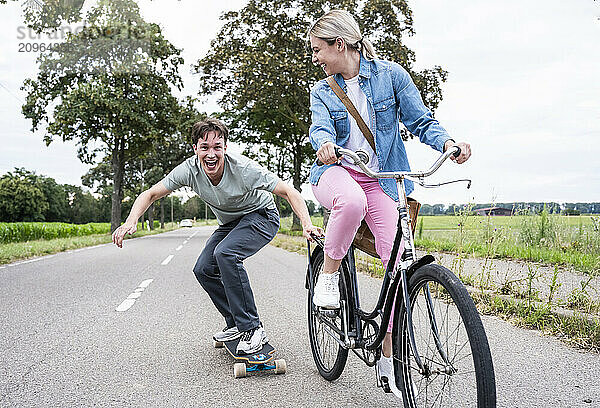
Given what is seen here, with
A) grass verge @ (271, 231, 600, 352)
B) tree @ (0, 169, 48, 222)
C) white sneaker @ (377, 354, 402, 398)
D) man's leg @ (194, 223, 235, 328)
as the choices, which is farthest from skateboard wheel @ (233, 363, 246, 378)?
tree @ (0, 169, 48, 222)

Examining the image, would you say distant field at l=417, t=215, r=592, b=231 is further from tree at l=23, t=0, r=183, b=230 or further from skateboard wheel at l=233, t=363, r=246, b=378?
tree at l=23, t=0, r=183, b=230

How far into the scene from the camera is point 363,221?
3.11 meters

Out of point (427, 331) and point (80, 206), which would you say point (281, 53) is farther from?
point (80, 206)

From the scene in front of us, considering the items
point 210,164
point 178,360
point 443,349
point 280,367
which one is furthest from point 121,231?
point 443,349

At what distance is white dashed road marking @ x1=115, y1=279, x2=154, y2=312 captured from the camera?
244 inches

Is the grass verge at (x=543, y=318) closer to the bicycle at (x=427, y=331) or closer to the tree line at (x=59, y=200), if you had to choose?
the bicycle at (x=427, y=331)

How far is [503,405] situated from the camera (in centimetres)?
293

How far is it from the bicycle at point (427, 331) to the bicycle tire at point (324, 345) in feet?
1.00

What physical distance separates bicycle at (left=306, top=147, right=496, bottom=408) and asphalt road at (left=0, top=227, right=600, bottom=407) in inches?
21.4

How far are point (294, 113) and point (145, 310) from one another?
16986 millimetres

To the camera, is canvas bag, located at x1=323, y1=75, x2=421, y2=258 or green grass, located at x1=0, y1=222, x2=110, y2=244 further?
green grass, located at x1=0, y1=222, x2=110, y2=244

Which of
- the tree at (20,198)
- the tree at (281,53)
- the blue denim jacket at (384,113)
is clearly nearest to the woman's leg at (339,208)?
the blue denim jacket at (384,113)

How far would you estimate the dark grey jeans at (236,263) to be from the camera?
12.6 feet

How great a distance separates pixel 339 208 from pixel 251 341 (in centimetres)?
146
